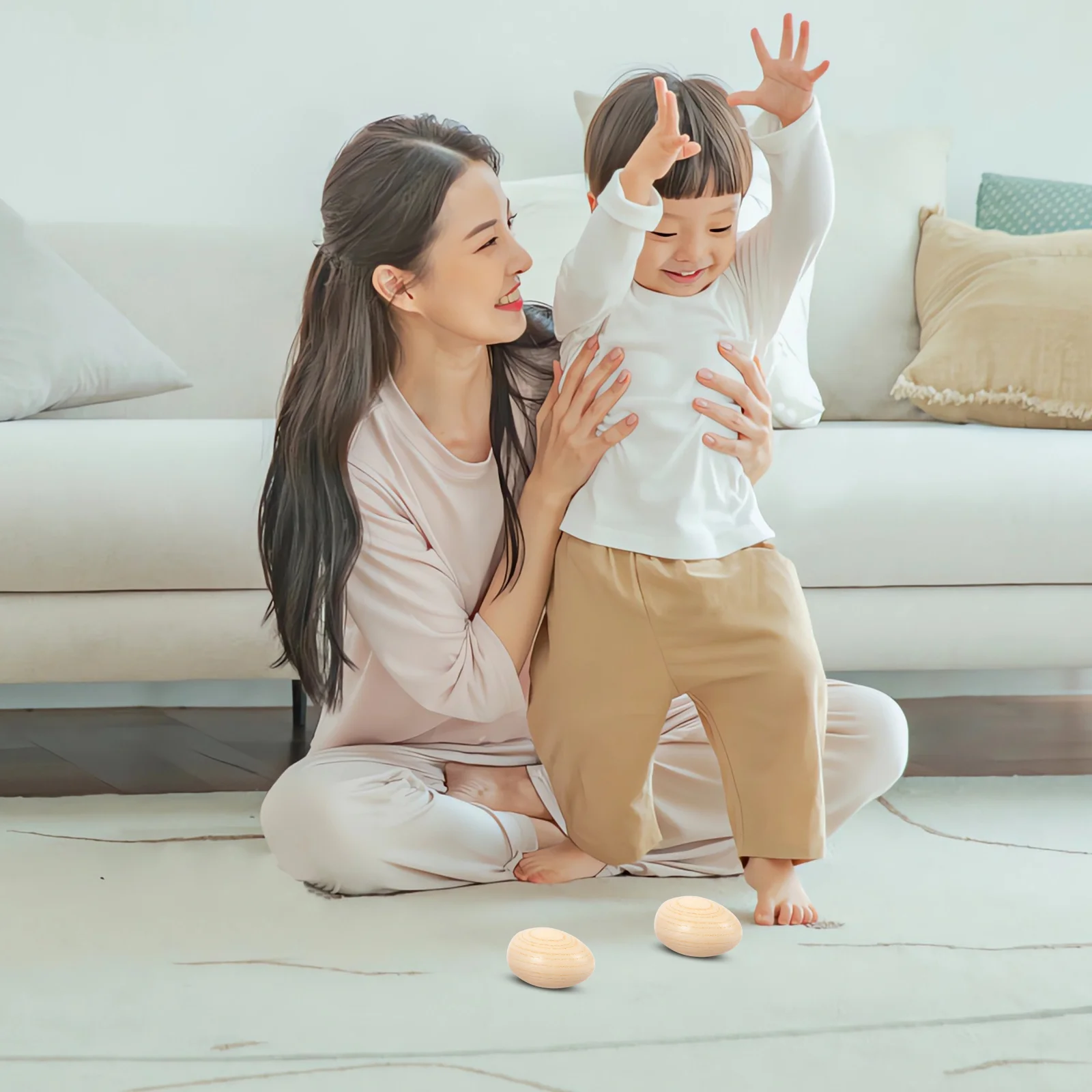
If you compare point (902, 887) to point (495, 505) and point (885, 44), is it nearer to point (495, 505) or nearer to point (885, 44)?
point (495, 505)

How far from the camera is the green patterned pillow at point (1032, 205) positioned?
2232mm

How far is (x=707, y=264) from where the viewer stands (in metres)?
1.15

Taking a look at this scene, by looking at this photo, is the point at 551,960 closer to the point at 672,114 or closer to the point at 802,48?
the point at 672,114

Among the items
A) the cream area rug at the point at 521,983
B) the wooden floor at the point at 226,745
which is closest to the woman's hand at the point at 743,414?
the cream area rug at the point at 521,983

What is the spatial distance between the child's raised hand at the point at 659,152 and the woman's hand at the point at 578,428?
189mm

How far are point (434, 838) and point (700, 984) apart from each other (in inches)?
13.1

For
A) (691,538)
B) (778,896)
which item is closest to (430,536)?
(691,538)

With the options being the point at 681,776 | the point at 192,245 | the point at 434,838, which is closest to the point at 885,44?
the point at 192,245

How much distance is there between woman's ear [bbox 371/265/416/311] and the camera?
1.22m

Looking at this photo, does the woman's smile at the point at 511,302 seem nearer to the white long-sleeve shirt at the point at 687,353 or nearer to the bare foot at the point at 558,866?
the white long-sleeve shirt at the point at 687,353

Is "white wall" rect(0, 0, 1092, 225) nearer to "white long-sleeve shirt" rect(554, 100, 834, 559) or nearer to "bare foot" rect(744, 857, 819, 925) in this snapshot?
"white long-sleeve shirt" rect(554, 100, 834, 559)

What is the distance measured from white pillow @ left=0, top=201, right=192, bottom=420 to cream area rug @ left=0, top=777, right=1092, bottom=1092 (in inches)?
28.5

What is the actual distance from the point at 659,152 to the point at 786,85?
19 centimetres

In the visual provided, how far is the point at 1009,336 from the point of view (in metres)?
1.90
